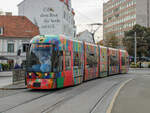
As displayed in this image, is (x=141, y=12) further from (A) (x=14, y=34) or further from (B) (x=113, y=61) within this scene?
(B) (x=113, y=61)

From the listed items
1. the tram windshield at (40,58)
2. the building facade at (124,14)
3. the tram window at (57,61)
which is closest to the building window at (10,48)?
the tram windshield at (40,58)

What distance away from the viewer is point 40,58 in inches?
556

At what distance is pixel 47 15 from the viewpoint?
179 ft

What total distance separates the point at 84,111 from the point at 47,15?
47234mm

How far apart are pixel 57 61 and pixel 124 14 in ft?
302

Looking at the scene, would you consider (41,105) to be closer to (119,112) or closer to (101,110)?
(101,110)

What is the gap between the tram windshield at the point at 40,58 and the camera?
1399 centimetres

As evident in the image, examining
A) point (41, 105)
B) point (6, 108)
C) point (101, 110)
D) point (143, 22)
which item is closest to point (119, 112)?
point (101, 110)

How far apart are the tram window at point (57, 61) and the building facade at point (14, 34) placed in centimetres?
3498

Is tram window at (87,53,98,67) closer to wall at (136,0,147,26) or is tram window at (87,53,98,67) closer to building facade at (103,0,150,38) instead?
building facade at (103,0,150,38)

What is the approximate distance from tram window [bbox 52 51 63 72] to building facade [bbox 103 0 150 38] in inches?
3358

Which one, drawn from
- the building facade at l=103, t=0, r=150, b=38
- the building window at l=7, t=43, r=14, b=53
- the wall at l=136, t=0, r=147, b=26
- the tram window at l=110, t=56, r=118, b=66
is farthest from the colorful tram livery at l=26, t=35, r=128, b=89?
the building facade at l=103, t=0, r=150, b=38

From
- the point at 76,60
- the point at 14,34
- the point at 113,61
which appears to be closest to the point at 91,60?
the point at 76,60

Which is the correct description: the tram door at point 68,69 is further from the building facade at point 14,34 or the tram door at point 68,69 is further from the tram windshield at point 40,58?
the building facade at point 14,34
